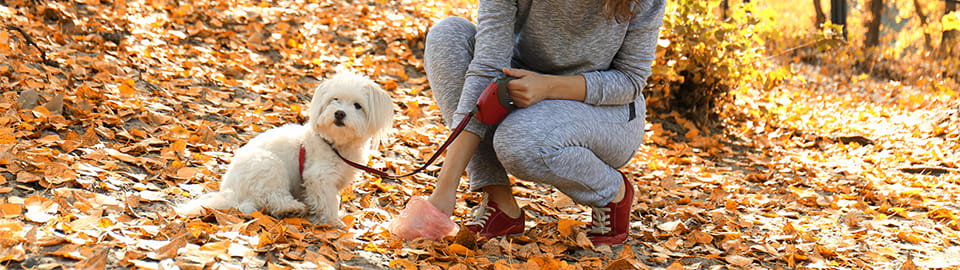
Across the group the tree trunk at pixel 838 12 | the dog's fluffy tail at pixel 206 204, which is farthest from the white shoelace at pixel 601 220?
the tree trunk at pixel 838 12

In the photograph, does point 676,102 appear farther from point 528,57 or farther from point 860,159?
point 528,57

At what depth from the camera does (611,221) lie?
8.96 ft

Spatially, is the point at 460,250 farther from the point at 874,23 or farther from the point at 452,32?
the point at 874,23

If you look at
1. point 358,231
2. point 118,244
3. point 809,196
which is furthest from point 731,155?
point 118,244

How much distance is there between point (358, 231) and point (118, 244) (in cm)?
89

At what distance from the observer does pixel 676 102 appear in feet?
18.8

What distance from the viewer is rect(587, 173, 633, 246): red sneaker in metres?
2.71

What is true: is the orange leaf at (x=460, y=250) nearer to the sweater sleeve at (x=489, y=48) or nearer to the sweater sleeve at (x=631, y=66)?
the sweater sleeve at (x=489, y=48)

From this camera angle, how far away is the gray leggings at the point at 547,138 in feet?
8.00

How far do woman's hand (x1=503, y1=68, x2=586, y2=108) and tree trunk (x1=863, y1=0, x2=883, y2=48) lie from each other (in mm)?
10423

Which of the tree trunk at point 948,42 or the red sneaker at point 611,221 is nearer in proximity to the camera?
the red sneaker at point 611,221

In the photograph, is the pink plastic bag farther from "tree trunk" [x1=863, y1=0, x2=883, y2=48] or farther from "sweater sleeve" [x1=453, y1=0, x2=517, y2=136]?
"tree trunk" [x1=863, y1=0, x2=883, y2=48]

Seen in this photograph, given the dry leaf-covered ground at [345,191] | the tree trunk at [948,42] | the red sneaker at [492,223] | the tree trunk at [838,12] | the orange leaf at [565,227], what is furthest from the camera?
the tree trunk at [838,12]

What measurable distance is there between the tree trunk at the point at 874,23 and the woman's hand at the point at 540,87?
1042cm
